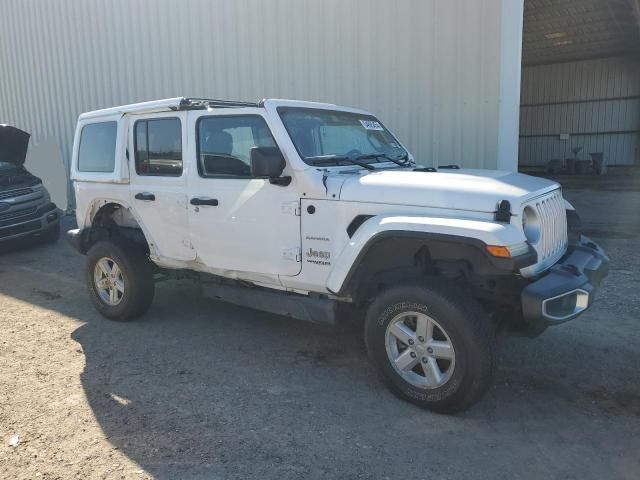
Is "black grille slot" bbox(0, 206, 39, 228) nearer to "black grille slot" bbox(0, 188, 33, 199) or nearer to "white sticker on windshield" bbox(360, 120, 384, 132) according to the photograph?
"black grille slot" bbox(0, 188, 33, 199)

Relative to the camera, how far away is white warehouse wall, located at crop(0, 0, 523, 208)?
7.19 m

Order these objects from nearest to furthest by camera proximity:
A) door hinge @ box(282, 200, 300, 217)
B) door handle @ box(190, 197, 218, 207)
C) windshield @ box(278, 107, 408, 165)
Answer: door hinge @ box(282, 200, 300, 217) < windshield @ box(278, 107, 408, 165) < door handle @ box(190, 197, 218, 207)

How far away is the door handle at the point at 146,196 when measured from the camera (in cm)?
468

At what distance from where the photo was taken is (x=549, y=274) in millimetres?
3244

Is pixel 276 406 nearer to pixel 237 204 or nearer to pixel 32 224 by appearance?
pixel 237 204

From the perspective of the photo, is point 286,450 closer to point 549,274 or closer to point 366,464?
point 366,464

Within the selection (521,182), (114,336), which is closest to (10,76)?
(114,336)

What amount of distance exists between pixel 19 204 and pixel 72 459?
6867mm

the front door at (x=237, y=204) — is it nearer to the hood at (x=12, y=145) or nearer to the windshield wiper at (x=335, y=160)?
the windshield wiper at (x=335, y=160)

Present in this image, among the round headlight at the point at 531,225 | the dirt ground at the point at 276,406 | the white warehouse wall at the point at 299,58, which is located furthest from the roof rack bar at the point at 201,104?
the white warehouse wall at the point at 299,58

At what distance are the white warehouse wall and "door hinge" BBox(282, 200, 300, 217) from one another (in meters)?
4.35

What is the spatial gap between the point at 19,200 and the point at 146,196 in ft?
16.8

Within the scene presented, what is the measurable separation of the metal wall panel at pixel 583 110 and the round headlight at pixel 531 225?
77.8 ft

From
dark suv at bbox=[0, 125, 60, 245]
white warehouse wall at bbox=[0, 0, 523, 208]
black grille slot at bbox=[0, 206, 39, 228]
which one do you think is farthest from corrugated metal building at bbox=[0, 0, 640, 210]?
black grille slot at bbox=[0, 206, 39, 228]
